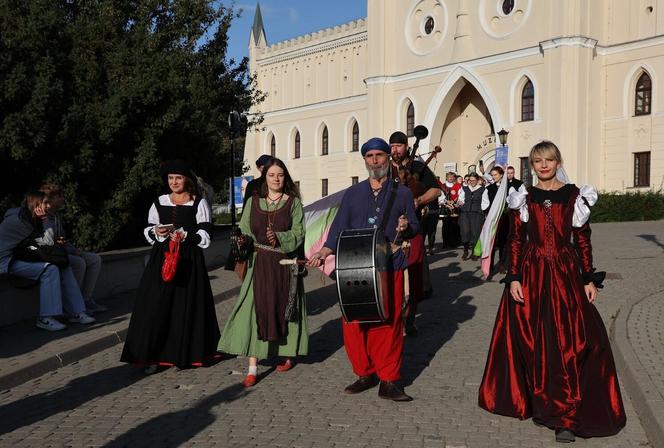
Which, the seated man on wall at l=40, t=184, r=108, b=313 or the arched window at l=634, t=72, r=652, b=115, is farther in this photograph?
the arched window at l=634, t=72, r=652, b=115

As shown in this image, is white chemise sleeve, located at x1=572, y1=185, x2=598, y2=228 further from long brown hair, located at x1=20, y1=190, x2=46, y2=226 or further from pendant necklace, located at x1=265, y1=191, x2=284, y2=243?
long brown hair, located at x1=20, y1=190, x2=46, y2=226

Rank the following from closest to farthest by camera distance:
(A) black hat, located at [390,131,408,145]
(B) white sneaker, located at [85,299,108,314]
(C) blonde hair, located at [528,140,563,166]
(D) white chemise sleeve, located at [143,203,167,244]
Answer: (C) blonde hair, located at [528,140,563,166], (D) white chemise sleeve, located at [143,203,167,244], (A) black hat, located at [390,131,408,145], (B) white sneaker, located at [85,299,108,314]

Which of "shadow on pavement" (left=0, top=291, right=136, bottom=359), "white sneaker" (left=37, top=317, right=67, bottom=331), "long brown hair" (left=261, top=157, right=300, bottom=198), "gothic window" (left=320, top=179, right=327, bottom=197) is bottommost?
"shadow on pavement" (left=0, top=291, right=136, bottom=359)

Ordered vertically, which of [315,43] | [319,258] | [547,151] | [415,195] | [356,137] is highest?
[315,43]

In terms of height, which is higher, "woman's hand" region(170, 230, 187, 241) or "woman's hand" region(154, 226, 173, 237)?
"woman's hand" region(154, 226, 173, 237)

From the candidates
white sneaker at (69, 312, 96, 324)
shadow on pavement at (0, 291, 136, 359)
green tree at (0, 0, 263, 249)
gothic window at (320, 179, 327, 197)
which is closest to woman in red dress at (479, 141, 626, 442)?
shadow on pavement at (0, 291, 136, 359)

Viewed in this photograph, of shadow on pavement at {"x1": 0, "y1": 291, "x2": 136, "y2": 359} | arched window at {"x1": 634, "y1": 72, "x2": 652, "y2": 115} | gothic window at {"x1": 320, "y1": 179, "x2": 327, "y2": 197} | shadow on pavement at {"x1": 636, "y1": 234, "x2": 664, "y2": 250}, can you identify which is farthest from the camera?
gothic window at {"x1": 320, "y1": 179, "x2": 327, "y2": 197}

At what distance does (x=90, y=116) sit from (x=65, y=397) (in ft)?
24.5

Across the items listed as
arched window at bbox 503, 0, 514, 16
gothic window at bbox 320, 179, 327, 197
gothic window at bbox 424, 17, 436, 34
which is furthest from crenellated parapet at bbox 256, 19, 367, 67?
arched window at bbox 503, 0, 514, 16

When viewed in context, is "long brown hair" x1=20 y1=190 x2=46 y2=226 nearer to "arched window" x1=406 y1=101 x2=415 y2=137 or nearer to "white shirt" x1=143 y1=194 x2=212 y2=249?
"white shirt" x1=143 y1=194 x2=212 y2=249

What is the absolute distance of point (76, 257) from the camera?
9766 mm

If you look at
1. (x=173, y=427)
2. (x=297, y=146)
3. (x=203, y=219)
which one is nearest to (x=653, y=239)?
(x=203, y=219)

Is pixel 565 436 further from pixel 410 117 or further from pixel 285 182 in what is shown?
pixel 410 117

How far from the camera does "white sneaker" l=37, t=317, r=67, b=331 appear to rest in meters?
8.92
